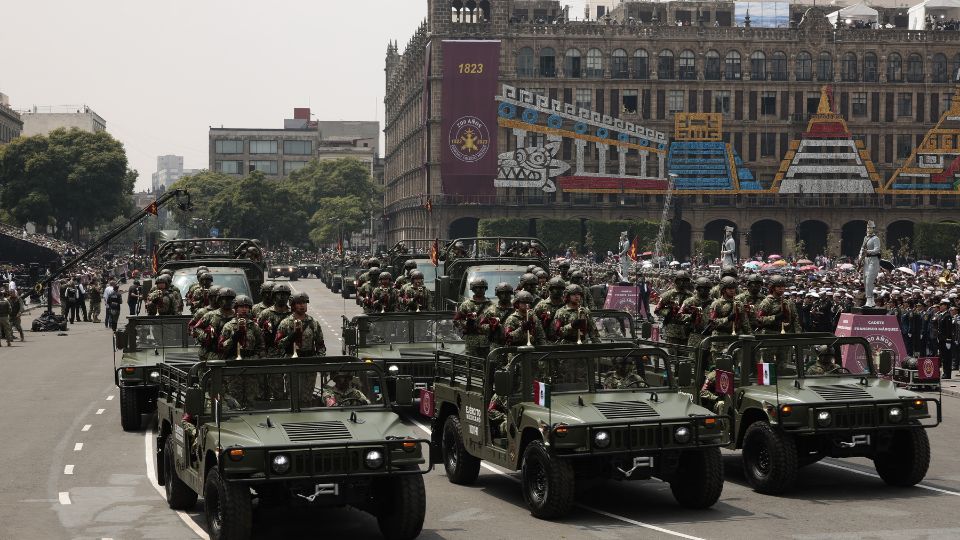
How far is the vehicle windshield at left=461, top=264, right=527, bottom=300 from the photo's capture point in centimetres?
2952

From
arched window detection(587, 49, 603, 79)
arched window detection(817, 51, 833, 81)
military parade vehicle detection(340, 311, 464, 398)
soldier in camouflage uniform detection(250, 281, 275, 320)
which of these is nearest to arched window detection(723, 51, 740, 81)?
arched window detection(817, 51, 833, 81)

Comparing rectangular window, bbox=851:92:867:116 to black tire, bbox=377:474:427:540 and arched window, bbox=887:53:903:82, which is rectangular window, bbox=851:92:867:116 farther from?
black tire, bbox=377:474:427:540

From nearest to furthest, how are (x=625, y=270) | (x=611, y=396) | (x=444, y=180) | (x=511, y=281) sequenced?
(x=611, y=396), (x=511, y=281), (x=625, y=270), (x=444, y=180)

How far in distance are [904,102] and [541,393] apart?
107747 mm

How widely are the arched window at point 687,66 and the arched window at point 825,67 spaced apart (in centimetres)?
1007

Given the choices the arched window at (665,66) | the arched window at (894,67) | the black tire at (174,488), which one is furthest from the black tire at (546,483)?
the arched window at (894,67)

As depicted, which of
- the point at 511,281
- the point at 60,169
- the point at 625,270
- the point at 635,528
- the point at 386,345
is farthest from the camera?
the point at 60,169

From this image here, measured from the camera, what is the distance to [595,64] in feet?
374

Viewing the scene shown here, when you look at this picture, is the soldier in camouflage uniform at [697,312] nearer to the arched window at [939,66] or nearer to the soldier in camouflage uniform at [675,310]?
the soldier in camouflage uniform at [675,310]

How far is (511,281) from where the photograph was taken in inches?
1159

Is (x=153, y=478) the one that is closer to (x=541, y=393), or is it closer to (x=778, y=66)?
(x=541, y=393)

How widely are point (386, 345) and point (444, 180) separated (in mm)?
86407

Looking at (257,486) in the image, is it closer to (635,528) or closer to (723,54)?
(635,528)

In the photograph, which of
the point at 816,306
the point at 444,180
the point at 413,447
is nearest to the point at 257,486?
the point at 413,447
